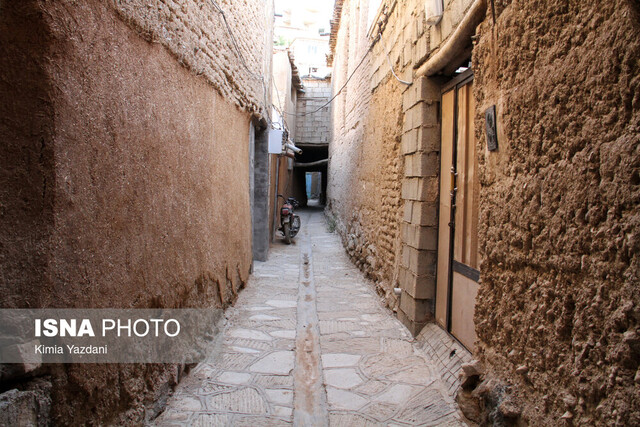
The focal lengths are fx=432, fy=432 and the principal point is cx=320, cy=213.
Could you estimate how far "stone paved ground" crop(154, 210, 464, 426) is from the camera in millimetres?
2707

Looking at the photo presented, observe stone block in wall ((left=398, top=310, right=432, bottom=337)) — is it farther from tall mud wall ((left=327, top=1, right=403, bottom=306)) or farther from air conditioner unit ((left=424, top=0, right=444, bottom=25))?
air conditioner unit ((left=424, top=0, right=444, bottom=25))

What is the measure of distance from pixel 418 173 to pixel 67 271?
10.4ft

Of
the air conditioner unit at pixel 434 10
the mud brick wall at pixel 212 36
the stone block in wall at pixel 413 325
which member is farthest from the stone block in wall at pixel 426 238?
the mud brick wall at pixel 212 36

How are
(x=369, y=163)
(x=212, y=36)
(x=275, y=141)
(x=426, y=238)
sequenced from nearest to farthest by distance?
(x=212, y=36), (x=426, y=238), (x=369, y=163), (x=275, y=141)

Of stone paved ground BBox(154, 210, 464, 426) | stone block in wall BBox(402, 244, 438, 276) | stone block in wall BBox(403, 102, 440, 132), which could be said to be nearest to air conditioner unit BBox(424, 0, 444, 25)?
stone block in wall BBox(403, 102, 440, 132)

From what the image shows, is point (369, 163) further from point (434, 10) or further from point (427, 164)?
point (434, 10)

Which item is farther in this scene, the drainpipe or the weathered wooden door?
the weathered wooden door

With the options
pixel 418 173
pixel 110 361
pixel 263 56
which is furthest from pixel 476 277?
pixel 263 56

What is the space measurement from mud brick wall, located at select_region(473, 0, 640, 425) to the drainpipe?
0.31 meters

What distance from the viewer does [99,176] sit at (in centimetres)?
206

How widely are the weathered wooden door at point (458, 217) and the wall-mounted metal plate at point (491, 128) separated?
674 millimetres

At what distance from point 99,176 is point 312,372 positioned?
2.19 m

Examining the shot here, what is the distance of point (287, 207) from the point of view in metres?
10.2

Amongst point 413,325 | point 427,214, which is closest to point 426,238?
point 427,214
